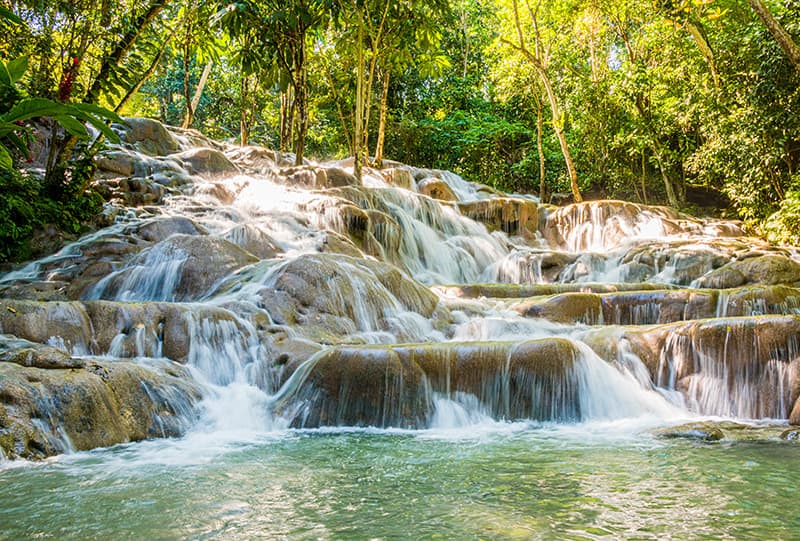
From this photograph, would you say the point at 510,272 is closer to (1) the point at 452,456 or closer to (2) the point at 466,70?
(1) the point at 452,456

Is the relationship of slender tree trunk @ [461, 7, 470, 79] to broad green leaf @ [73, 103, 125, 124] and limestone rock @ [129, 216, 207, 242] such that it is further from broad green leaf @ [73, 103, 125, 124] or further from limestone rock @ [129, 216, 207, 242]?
broad green leaf @ [73, 103, 125, 124]

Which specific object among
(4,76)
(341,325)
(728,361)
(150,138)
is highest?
(150,138)

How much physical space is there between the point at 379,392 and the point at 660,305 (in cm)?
493

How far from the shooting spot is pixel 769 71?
13.2 m

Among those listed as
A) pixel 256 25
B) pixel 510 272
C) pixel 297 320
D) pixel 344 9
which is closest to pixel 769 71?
pixel 510 272

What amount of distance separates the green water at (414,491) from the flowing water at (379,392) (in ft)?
0.06

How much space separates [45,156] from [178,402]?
10248mm

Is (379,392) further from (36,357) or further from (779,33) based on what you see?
(779,33)

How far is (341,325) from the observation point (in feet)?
23.7

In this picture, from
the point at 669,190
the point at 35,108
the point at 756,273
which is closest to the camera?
the point at 35,108

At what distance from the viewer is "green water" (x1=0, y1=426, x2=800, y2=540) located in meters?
2.28

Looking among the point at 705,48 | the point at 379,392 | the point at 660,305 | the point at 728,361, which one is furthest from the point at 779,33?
the point at 379,392

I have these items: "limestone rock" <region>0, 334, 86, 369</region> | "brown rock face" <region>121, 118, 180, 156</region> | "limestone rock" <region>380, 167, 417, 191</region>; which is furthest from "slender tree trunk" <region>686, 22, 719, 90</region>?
"limestone rock" <region>0, 334, 86, 369</region>

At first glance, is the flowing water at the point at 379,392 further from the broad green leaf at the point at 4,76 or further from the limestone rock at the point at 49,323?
the broad green leaf at the point at 4,76
